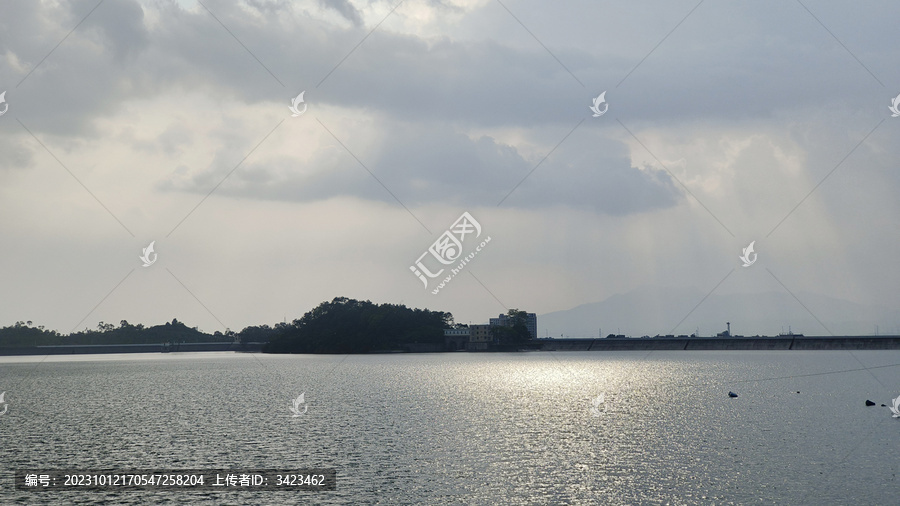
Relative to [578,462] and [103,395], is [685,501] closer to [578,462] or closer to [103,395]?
[578,462]

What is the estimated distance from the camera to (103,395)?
330ft

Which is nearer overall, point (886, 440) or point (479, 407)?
point (886, 440)

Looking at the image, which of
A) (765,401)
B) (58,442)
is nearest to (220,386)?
(58,442)

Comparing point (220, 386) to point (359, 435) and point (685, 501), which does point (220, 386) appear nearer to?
point (359, 435)

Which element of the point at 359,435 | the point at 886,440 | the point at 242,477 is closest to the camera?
the point at 242,477

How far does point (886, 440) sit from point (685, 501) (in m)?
25.1

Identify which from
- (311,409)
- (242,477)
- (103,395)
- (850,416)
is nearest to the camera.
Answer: (242,477)

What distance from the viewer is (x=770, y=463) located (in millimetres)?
42656

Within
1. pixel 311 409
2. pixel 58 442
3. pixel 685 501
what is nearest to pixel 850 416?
pixel 685 501

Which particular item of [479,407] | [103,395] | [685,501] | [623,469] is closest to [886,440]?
[623,469]

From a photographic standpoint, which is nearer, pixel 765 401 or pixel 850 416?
pixel 850 416

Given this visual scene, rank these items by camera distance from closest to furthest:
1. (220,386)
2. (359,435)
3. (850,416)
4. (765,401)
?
1. (359,435)
2. (850,416)
3. (765,401)
4. (220,386)

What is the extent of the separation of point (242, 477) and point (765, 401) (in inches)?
2496

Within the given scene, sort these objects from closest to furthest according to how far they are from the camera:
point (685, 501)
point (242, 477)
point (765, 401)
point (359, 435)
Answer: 1. point (685, 501)
2. point (242, 477)
3. point (359, 435)
4. point (765, 401)
